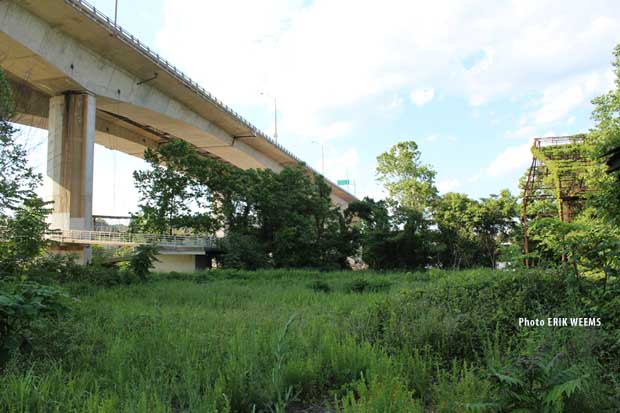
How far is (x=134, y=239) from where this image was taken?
96.1ft

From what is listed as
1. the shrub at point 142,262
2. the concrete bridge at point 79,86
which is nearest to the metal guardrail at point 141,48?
the concrete bridge at point 79,86

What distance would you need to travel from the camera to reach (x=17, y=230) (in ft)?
43.5

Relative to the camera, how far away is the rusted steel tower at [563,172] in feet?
52.5

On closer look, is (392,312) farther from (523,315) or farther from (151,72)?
(151,72)

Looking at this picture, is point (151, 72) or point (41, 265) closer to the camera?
point (41, 265)

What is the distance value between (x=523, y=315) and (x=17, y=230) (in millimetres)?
13887

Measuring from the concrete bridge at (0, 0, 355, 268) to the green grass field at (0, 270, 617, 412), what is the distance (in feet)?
58.8

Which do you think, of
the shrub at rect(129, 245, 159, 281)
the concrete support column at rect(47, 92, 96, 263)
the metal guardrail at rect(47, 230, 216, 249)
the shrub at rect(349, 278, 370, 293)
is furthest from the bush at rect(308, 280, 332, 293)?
the concrete support column at rect(47, 92, 96, 263)

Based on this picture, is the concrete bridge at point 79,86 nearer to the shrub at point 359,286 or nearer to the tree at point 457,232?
the shrub at point 359,286

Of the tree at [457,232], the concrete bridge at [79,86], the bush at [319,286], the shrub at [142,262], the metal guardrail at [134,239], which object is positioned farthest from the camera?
the tree at [457,232]

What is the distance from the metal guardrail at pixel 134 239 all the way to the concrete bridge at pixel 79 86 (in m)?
0.60

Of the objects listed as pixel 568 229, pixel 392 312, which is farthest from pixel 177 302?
pixel 568 229

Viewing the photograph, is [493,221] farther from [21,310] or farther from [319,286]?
[21,310]

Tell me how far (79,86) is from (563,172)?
23.7 metres
